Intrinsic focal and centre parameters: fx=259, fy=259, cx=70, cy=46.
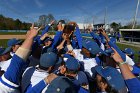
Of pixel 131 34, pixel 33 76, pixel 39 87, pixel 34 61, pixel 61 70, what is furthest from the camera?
pixel 131 34

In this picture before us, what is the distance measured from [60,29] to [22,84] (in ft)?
9.43

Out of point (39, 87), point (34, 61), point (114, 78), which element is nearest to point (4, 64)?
point (34, 61)

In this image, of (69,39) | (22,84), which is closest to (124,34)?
(69,39)

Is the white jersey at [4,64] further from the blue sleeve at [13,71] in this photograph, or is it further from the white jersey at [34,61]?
the blue sleeve at [13,71]

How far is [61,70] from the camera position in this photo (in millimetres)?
4129

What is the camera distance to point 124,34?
166 feet

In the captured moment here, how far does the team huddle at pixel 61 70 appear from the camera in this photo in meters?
2.75

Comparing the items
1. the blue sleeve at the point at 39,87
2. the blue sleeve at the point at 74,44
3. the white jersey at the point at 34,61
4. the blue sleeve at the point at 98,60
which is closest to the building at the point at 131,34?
the blue sleeve at the point at 74,44

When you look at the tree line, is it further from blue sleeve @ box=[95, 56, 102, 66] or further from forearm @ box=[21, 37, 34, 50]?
forearm @ box=[21, 37, 34, 50]

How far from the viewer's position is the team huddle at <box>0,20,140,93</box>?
9.03 feet

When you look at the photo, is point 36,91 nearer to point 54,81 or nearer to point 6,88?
point 54,81

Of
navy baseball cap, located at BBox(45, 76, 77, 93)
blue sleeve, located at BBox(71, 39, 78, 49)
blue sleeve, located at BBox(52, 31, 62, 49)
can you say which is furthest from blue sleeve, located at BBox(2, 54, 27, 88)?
blue sleeve, located at BBox(71, 39, 78, 49)

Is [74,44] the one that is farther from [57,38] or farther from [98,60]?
[98,60]

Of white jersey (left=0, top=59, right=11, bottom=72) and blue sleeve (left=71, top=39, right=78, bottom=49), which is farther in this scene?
blue sleeve (left=71, top=39, right=78, bottom=49)
